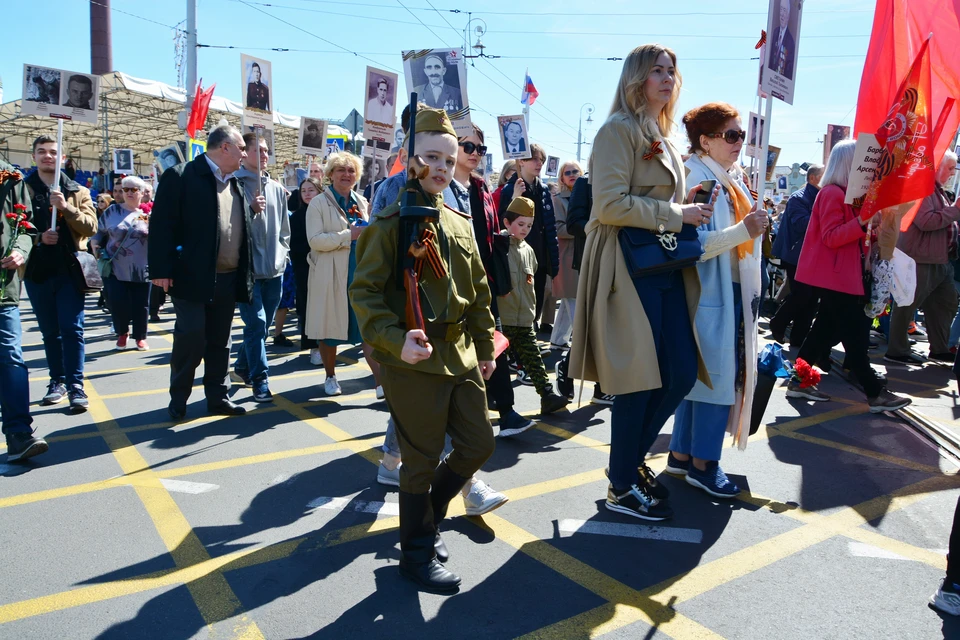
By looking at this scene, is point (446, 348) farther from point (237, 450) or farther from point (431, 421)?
point (237, 450)

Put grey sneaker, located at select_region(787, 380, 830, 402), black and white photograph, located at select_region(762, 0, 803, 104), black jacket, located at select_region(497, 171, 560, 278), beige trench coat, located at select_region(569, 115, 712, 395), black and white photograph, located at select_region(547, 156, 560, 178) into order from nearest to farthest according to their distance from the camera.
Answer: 1. beige trench coat, located at select_region(569, 115, 712, 395)
2. black and white photograph, located at select_region(762, 0, 803, 104)
3. grey sneaker, located at select_region(787, 380, 830, 402)
4. black jacket, located at select_region(497, 171, 560, 278)
5. black and white photograph, located at select_region(547, 156, 560, 178)

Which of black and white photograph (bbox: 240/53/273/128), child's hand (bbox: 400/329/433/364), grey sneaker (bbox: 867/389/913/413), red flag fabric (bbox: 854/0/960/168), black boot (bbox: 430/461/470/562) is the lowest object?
grey sneaker (bbox: 867/389/913/413)

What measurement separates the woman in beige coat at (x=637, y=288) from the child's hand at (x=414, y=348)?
115cm

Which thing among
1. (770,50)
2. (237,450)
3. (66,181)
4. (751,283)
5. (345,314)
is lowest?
(237,450)

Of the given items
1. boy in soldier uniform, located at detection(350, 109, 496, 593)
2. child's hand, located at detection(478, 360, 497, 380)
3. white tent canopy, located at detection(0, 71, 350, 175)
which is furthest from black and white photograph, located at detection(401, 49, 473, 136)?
white tent canopy, located at detection(0, 71, 350, 175)

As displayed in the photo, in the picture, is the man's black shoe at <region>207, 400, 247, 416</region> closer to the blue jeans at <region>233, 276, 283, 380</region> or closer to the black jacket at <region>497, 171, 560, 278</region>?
the blue jeans at <region>233, 276, 283, 380</region>

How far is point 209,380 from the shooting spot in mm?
5438

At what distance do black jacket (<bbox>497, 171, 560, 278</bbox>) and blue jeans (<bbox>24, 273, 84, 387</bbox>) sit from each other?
3760 mm

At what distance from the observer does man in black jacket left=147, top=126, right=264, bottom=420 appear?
502 cm

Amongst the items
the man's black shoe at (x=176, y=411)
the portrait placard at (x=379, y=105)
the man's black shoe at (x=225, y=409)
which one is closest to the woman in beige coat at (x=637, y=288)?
the man's black shoe at (x=225, y=409)

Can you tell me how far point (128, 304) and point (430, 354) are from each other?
21.7 feet

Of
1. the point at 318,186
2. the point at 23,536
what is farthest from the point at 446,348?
the point at 318,186

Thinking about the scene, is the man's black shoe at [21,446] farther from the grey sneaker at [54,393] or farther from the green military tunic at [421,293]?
the green military tunic at [421,293]

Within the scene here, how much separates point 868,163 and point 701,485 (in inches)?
86.2
